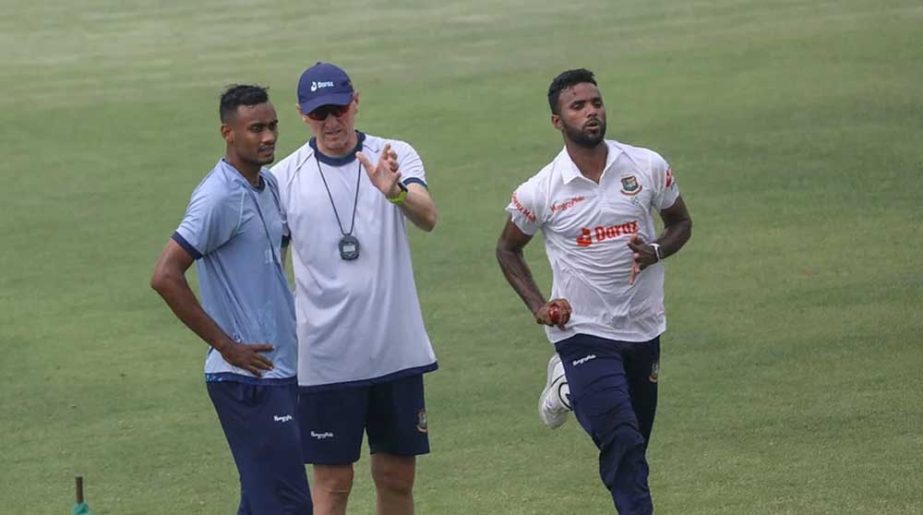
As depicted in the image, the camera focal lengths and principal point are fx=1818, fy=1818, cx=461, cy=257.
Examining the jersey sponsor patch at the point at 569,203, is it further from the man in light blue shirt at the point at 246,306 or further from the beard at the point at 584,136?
the man in light blue shirt at the point at 246,306

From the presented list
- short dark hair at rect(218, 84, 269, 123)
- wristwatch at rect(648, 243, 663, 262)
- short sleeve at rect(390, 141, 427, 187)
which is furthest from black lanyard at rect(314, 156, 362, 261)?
wristwatch at rect(648, 243, 663, 262)

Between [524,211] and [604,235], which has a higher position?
[524,211]

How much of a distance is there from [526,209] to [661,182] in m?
0.66

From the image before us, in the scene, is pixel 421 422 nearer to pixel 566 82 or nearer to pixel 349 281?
pixel 349 281

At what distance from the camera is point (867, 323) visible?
12.8 metres

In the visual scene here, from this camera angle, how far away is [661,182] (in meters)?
8.67

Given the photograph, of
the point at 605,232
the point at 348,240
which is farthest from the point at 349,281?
the point at 605,232

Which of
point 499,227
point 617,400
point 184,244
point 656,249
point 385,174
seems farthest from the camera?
point 499,227

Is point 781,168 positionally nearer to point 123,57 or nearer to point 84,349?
point 84,349

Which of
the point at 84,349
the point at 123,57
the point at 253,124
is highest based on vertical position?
the point at 123,57

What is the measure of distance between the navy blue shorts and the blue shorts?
25.2 inches

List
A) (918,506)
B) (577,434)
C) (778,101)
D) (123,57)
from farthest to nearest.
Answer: (123,57) < (778,101) < (577,434) < (918,506)

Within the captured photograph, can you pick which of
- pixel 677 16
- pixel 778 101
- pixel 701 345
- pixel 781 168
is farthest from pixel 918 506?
pixel 677 16

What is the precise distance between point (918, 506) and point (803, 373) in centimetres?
273
